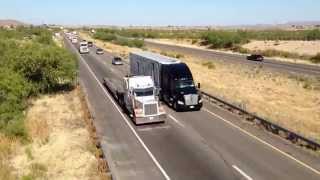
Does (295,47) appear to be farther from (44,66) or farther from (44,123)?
(44,123)

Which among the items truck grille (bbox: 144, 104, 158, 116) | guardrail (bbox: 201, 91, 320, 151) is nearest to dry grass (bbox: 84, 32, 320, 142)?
guardrail (bbox: 201, 91, 320, 151)

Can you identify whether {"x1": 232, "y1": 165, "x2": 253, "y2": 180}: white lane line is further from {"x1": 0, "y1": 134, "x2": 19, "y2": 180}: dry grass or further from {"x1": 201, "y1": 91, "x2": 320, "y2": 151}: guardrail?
{"x1": 0, "y1": 134, "x2": 19, "y2": 180}: dry grass

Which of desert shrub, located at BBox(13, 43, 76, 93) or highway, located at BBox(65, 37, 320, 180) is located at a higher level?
desert shrub, located at BBox(13, 43, 76, 93)

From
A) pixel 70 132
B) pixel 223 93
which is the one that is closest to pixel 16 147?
pixel 70 132

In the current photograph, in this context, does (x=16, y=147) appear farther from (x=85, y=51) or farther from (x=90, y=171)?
(x=85, y=51)

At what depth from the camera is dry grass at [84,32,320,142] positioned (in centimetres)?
2955

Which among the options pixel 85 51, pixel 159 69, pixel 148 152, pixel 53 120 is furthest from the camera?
pixel 85 51

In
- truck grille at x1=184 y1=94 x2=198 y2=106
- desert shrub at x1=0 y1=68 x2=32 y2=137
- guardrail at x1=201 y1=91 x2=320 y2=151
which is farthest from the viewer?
truck grille at x1=184 y1=94 x2=198 y2=106

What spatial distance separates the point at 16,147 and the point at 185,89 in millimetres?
12265

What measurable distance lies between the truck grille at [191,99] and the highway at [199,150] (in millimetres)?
753

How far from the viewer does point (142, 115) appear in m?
27.3

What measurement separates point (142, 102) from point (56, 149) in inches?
258

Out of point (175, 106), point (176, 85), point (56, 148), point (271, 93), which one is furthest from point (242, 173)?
point (271, 93)

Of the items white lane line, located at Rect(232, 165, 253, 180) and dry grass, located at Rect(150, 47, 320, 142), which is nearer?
white lane line, located at Rect(232, 165, 253, 180)
